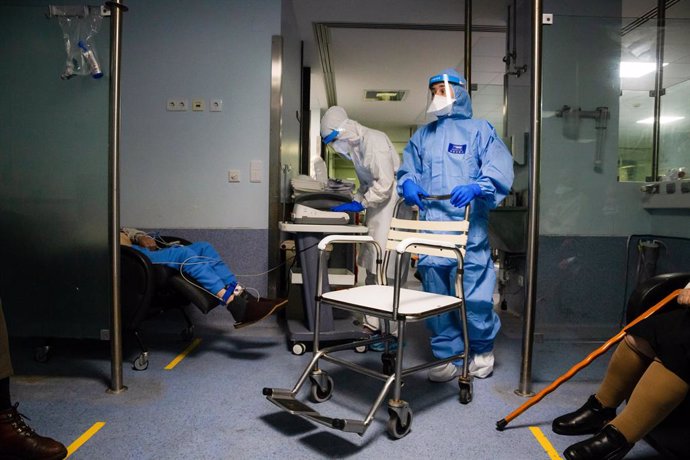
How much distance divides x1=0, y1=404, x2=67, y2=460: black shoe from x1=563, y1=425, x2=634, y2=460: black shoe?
1517mm

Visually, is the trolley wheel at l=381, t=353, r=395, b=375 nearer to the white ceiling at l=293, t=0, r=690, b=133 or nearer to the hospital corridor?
the hospital corridor

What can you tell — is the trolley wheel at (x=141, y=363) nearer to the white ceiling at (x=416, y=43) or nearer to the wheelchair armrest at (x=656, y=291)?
the wheelchair armrest at (x=656, y=291)

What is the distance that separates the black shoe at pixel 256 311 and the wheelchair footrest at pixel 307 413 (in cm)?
70

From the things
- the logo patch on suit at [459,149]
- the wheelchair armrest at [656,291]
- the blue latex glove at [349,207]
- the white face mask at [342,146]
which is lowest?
the wheelchair armrest at [656,291]

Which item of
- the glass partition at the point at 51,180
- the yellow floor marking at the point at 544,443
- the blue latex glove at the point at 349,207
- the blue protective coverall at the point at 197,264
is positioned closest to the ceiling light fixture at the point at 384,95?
the blue latex glove at the point at 349,207

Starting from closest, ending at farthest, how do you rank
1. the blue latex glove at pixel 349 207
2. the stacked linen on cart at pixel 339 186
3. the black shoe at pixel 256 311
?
the black shoe at pixel 256 311 → the blue latex glove at pixel 349 207 → the stacked linen on cart at pixel 339 186

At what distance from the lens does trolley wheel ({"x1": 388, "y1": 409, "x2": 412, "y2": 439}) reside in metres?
1.54

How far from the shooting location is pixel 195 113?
10.0 feet

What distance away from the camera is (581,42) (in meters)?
2.12

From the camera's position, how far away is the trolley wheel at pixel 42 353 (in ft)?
7.34

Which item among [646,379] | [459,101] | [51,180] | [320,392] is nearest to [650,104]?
[459,101]

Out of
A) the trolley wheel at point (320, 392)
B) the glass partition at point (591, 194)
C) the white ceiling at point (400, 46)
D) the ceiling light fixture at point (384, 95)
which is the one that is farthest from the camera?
the ceiling light fixture at point (384, 95)

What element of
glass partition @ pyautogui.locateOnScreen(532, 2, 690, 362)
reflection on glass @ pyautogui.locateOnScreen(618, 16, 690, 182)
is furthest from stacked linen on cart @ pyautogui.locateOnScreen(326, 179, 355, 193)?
reflection on glass @ pyautogui.locateOnScreen(618, 16, 690, 182)

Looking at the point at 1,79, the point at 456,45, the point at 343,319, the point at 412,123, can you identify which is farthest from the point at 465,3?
the point at 412,123
